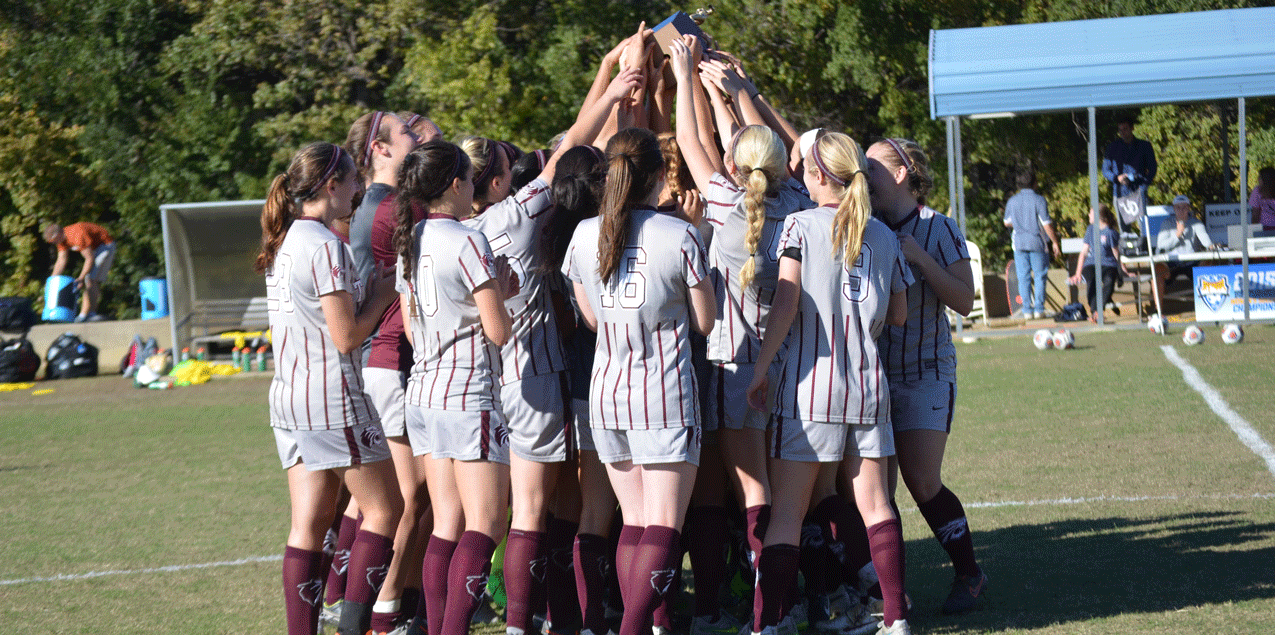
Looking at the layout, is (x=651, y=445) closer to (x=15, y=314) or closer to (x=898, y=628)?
(x=898, y=628)

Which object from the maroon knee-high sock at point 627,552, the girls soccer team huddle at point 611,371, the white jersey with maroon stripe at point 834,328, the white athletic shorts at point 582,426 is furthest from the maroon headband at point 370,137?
the maroon knee-high sock at point 627,552

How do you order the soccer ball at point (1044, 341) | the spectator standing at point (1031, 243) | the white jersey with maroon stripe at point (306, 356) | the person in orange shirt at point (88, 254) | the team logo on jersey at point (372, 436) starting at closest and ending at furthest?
the white jersey with maroon stripe at point (306, 356), the team logo on jersey at point (372, 436), the soccer ball at point (1044, 341), the spectator standing at point (1031, 243), the person in orange shirt at point (88, 254)

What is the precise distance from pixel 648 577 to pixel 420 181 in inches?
63.0

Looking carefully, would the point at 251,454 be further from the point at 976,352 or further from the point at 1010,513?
the point at 976,352

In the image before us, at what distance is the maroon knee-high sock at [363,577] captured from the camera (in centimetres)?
456

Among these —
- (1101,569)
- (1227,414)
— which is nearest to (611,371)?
(1101,569)

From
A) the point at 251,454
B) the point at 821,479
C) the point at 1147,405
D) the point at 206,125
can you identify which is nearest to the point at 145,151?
the point at 206,125

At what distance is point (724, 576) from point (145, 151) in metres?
20.7

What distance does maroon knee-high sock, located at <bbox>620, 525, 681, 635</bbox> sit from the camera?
13.4 feet

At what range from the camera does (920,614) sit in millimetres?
4906

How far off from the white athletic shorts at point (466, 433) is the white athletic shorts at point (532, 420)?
103 millimetres

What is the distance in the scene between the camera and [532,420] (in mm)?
4309

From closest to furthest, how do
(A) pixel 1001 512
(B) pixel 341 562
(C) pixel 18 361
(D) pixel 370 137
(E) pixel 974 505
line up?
1. (D) pixel 370 137
2. (B) pixel 341 562
3. (A) pixel 1001 512
4. (E) pixel 974 505
5. (C) pixel 18 361

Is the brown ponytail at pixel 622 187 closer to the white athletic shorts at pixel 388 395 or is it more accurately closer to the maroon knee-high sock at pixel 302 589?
the white athletic shorts at pixel 388 395
